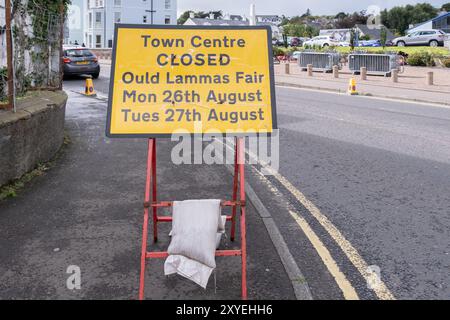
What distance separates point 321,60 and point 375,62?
401 cm

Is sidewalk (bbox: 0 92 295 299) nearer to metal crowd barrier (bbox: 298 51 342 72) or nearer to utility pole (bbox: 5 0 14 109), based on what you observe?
utility pole (bbox: 5 0 14 109)

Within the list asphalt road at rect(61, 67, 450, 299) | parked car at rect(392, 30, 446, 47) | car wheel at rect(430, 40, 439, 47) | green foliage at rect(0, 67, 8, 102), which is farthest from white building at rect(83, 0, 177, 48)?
green foliage at rect(0, 67, 8, 102)

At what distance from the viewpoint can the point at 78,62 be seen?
77.8 ft

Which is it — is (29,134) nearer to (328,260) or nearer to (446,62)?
(328,260)

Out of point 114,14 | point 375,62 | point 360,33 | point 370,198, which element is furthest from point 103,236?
point 360,33

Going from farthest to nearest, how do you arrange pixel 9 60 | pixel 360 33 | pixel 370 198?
pixel 360 33 < pixel 9 60 < pixel 370 198

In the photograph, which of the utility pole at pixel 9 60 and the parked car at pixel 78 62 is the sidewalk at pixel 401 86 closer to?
the parked car at pixel 78 62

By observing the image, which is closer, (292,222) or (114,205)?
(292,222)

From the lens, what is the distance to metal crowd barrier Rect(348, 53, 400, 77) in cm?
2637

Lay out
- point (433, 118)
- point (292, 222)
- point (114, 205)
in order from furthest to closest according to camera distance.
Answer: point (433, 118)
point (114, 205)
point (292, 222)

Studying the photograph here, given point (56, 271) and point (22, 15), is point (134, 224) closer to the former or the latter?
point (56, 271)
